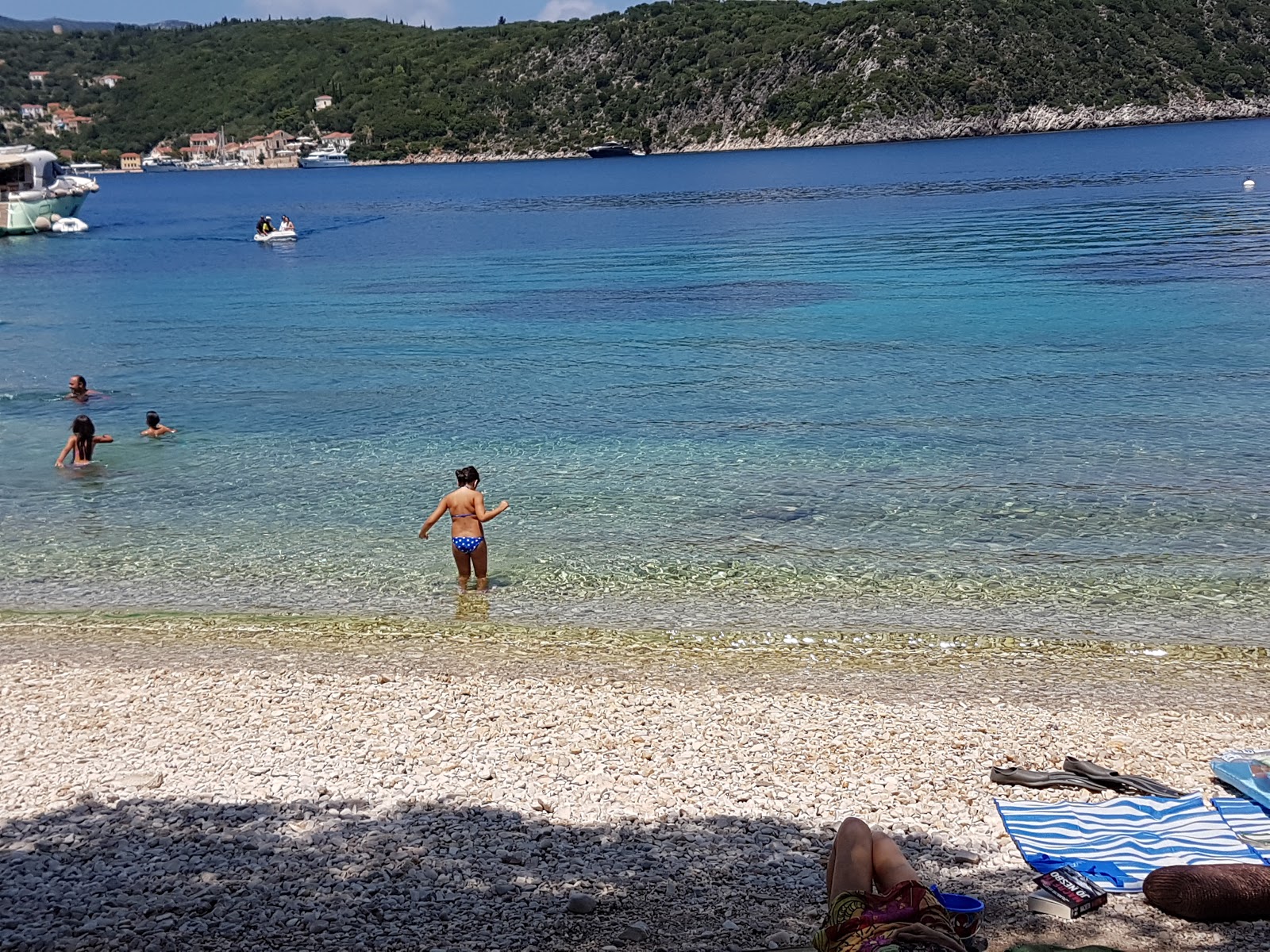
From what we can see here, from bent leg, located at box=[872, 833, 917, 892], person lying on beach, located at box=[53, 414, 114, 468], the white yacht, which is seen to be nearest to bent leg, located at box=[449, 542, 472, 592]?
bent leg, located at box=[872, 833, 917, 892]

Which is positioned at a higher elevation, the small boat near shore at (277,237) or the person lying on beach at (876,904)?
the small boat near shore at (277,237)

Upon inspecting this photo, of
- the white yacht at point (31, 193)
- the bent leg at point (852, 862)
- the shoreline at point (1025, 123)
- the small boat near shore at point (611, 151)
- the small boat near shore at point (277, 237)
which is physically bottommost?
the bent leg at point (852, 862)

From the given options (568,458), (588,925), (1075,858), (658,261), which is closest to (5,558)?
(568,458)

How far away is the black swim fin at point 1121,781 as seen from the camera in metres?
8.20

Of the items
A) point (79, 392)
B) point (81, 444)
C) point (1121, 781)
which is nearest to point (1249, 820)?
point (1121, 781)

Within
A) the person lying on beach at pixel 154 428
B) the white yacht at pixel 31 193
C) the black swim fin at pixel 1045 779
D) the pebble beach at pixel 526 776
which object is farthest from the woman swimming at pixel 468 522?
the white yacht at pixel 31 193

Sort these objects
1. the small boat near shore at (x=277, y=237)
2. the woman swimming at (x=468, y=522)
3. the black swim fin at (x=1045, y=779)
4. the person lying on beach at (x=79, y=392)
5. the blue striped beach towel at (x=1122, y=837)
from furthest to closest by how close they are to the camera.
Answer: the small boat near shore at (x=277, y=237) < the person lying on beach at (x=79, y=392) < the woman swimming at (x=468, y=522) < the black swim fin at (x=1045, y=779) < the blue striped beach towel at (x=1122, y=837)

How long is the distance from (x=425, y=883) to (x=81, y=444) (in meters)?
14.2

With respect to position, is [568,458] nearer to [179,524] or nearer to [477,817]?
[179,524]

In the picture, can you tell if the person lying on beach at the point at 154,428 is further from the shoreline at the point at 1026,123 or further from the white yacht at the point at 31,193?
the shoreline at the point at 1026,123

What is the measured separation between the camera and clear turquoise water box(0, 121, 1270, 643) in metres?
13.5

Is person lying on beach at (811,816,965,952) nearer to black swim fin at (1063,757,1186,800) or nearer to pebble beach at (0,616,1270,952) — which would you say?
pebble beach at (0,616,1270,952)

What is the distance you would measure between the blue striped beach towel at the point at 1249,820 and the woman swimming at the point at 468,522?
7.44m

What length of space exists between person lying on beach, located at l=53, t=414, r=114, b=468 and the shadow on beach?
1191 centimetres
